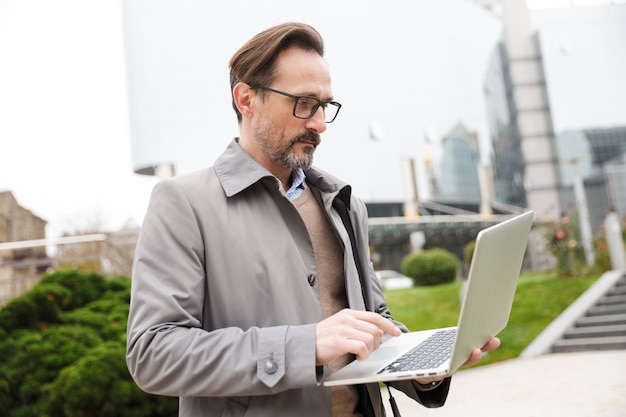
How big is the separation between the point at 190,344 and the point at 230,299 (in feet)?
0.55

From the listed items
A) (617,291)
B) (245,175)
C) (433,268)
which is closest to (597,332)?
(617,291)

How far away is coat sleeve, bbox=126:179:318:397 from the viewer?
1.12 m

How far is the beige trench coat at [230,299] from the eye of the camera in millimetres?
1125

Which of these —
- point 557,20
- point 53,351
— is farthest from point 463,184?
point 53,351

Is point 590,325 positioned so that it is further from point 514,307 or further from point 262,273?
point 262,273

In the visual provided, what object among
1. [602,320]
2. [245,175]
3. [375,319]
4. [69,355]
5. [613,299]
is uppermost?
[245,175]

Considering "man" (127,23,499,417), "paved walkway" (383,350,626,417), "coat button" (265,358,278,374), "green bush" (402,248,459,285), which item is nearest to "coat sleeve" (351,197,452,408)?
"man" (127,23,499,417)

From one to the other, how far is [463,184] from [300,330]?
26263 mm

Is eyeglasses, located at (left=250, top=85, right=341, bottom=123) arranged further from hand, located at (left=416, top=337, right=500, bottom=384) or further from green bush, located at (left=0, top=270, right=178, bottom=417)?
green bush, located at (left=0, top=270, right=178, bottom=417)

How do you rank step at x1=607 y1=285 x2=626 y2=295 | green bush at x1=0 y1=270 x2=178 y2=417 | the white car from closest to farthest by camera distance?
green bush at x1=0 y1=270 x2=178 y2=417, step at x1=607 y1=285 x2=626 y2=295, the white car

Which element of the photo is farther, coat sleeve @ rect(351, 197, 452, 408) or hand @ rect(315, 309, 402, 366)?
coat sleeve @ rect(351, 197, 452, 408)

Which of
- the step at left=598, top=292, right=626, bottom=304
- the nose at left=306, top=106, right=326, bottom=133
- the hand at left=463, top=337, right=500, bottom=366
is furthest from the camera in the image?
the step at left=598, top=292, right=626, bottom=304

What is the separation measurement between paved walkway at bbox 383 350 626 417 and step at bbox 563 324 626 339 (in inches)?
26.0

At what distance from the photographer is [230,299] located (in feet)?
4.21
